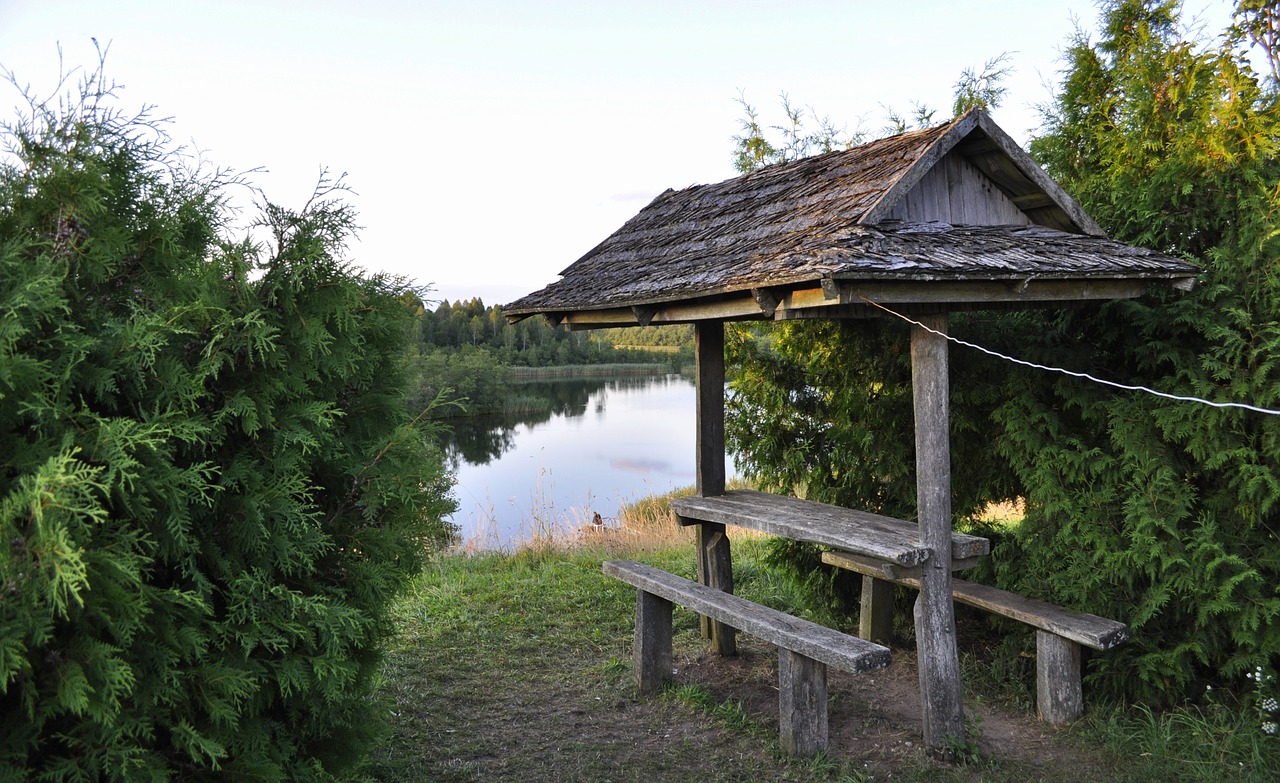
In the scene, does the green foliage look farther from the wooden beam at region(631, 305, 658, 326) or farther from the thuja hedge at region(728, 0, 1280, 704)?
the wooden beam at region(631, 305, 658, 326)

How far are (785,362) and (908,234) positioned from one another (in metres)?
2.49

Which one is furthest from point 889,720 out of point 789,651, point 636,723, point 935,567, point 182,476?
point 182,476

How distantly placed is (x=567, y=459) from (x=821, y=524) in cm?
2174

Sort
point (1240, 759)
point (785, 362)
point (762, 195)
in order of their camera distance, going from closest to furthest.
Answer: point (1240, 759) < point (762, 195) < point (785, 362)

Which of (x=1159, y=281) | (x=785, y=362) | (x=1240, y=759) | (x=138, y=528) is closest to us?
(x=138, y=528)

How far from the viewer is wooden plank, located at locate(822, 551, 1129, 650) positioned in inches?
163

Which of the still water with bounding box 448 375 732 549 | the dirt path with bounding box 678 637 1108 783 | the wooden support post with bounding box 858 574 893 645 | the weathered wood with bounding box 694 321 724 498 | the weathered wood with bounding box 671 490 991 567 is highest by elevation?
the weathered wood with bounding box 694 321 724 498

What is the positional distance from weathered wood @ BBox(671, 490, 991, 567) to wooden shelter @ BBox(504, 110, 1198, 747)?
0.15 metres

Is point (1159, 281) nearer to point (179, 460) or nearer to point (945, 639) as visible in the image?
point (945, 639)

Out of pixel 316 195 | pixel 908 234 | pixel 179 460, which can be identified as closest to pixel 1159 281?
pixel 908 234

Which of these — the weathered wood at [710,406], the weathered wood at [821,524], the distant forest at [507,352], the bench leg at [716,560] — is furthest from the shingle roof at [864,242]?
the distant forest at [507,352]

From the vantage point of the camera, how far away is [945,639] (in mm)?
4191

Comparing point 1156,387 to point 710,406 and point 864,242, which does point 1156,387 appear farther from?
point 710,406

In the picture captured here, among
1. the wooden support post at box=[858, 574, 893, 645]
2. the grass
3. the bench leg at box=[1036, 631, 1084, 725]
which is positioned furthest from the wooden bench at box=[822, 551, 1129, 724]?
the wooden support post at box=[858, 574, 893, 645]
